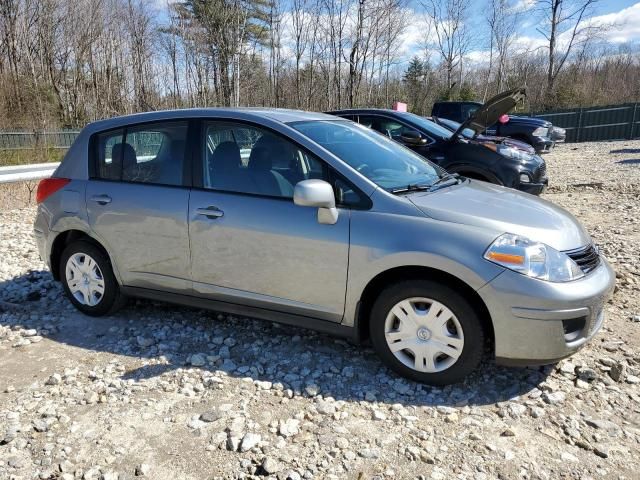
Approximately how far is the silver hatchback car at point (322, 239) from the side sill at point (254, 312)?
0.4 inches

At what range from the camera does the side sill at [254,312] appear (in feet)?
10.5

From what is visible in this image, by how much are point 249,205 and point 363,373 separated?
1376 millimetres

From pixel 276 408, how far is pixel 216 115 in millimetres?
2137

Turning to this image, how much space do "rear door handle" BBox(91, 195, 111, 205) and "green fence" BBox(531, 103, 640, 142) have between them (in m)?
24.7

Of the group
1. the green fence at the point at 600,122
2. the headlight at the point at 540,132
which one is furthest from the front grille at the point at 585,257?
the green fence at the point at 600,122

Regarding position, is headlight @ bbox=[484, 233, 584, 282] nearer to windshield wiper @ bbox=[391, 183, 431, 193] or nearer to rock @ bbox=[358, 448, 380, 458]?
windshield wiper @ bbox=[391, 183, 431, 193]

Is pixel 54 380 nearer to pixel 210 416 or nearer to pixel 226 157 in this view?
pixel 210 416

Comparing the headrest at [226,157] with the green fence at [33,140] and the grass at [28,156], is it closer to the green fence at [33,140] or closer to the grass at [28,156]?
the grass at [28,156]


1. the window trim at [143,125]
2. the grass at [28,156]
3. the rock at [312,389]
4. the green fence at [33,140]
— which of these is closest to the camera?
the rock at [312,389]

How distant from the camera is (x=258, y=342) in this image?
371 centimetres

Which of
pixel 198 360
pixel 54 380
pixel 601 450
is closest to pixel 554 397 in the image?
pixel 601 450

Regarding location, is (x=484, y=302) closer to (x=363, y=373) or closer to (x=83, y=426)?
(x=363, y=373)

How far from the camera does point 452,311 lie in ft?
9.38

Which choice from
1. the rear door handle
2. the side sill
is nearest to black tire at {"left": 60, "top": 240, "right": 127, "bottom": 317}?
the side sill
